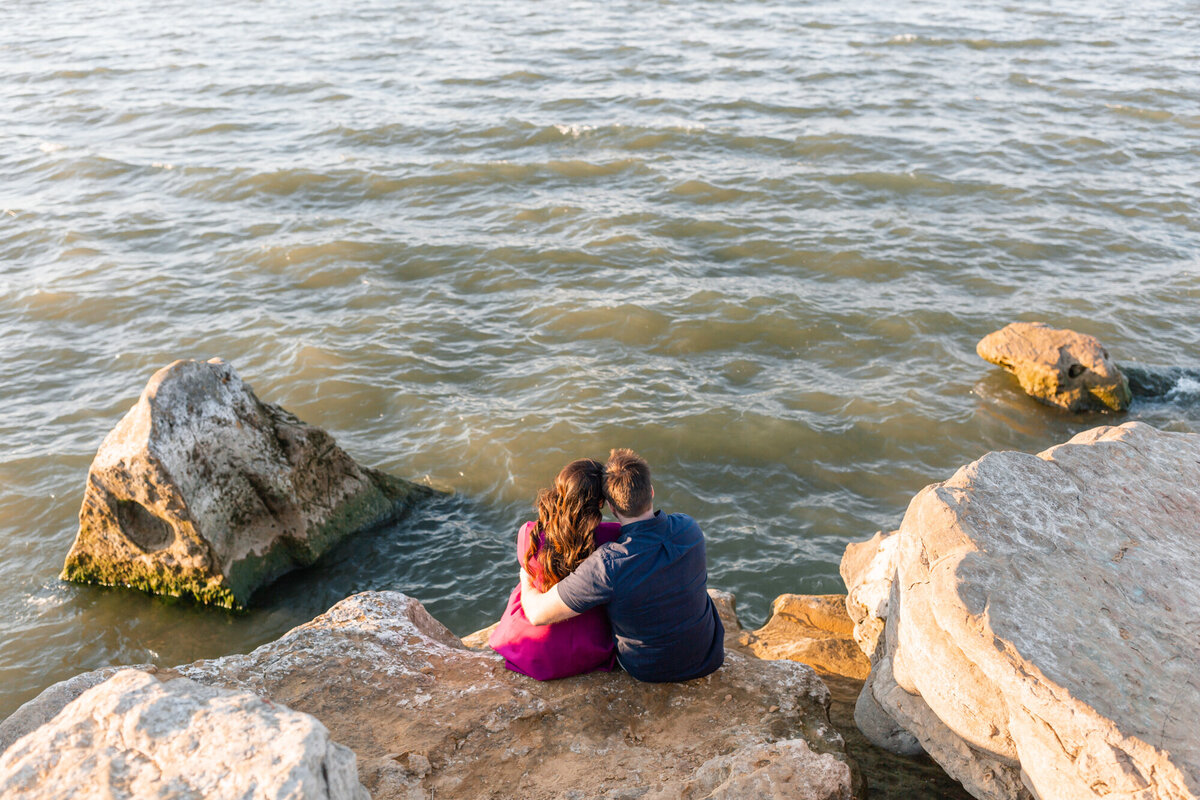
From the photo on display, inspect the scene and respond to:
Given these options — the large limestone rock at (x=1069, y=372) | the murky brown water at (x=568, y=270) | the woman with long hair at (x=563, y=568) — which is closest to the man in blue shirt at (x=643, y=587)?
the woman with long hair at (x=563, y=568)

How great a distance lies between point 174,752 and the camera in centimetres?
304

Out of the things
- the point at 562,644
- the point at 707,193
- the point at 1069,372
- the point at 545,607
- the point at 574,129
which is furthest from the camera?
the point at 574,129

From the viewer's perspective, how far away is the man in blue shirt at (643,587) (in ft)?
15.9

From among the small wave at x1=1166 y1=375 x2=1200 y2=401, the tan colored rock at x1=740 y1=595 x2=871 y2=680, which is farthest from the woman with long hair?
the small wave at x1=1166 y1=375 x2=1200 y2=401

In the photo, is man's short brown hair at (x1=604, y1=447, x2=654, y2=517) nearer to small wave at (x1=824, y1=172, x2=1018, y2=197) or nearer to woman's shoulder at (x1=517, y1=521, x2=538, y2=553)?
woman's shoulder at (x1=517, y1=521, x2=538, y2=553)

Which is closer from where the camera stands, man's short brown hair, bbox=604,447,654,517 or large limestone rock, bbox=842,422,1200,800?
large limestone rock, bbox=842,422,1200,800

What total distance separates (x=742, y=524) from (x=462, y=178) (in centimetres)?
1034

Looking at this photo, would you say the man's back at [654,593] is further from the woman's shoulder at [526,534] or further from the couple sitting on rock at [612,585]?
the woman's shoulder at [526,534]

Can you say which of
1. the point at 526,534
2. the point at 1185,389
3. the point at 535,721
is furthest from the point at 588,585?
the point at 1185,389

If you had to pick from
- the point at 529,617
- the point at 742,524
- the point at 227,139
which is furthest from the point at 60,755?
the point at 227,139

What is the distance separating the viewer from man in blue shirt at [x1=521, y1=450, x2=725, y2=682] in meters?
4.86

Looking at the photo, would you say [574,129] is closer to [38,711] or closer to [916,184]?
[916,184]

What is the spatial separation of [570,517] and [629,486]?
0.40 meters

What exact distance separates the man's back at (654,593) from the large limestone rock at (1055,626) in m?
1.16
